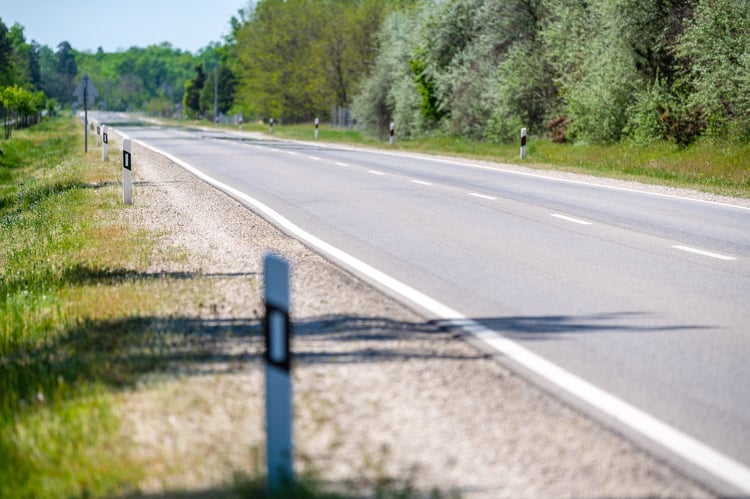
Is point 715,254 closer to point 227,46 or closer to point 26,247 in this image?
point 26,247

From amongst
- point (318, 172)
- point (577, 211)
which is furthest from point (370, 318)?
point (318, 172)

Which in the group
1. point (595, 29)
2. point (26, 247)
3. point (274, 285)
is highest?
point (595, 29)

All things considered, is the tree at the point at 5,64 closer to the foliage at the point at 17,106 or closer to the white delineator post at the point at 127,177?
the foliage at the point at 17,106

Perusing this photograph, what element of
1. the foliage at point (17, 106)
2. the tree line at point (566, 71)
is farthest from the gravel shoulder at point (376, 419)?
the foliage at point (17, 106)

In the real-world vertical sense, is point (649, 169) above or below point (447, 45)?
below

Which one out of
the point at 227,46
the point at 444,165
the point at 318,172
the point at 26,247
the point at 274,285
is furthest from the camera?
the point at 227,46

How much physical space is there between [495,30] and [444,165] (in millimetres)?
16071

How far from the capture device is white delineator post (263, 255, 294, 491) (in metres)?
3.81

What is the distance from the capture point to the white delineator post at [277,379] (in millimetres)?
3814

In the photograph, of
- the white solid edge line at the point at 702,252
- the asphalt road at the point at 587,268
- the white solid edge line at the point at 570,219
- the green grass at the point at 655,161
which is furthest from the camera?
the green grass at the point at 655,161

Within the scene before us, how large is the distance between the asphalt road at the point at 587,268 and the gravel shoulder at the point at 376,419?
54 cm

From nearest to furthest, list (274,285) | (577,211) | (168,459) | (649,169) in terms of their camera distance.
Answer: (274,285) → (168,459) → (577,211) → (649,169)

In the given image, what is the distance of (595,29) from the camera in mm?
30922

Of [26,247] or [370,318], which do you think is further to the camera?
[26,247]
